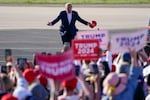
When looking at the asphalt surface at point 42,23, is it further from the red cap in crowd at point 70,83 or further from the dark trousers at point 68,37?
the red cap in crowd at point 70,83

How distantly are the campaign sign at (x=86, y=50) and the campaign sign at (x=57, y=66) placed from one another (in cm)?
296

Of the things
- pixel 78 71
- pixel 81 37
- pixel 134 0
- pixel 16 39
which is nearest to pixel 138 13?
pixel 134 0

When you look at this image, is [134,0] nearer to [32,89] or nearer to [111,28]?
[111,28]

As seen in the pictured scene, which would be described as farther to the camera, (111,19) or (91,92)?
(111,19)

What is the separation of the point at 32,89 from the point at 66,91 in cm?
67

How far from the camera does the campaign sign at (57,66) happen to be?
9.98 metres

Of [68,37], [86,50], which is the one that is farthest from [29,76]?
[68,37]

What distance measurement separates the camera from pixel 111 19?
123 ft

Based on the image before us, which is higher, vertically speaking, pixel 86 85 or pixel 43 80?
pixel 86 85

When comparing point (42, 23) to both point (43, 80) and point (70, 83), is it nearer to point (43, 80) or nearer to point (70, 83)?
point (43, 80)

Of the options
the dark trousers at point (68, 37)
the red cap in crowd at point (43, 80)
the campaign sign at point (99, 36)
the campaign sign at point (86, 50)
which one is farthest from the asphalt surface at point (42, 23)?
the red cap in crowd at point (43, 80)

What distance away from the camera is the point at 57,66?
395 inches

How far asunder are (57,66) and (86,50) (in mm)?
3125

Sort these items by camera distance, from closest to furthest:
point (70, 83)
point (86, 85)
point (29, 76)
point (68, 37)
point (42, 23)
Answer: point (70, 83)
point (86, 85)
point (29, 76)
point (68, 37)
point (42, 23)
